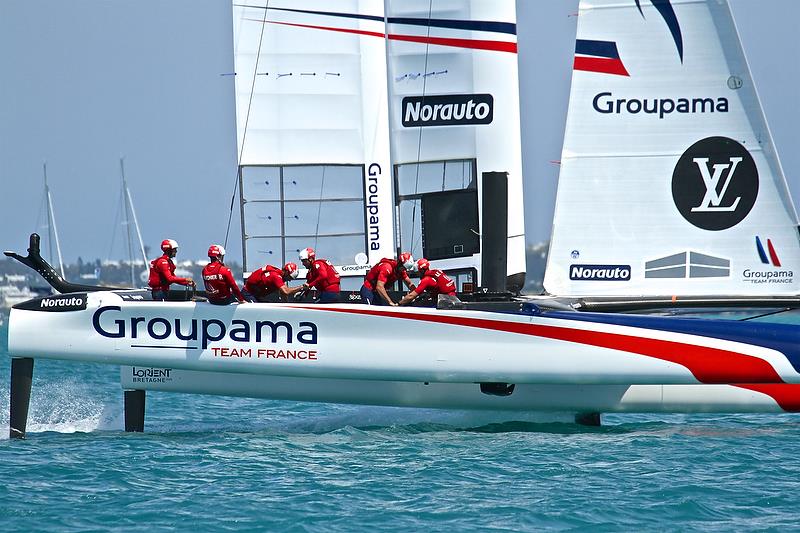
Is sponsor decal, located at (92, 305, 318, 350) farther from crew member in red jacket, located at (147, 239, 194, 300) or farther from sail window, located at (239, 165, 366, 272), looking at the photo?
sail window, located at (239, 165, 366, 272)

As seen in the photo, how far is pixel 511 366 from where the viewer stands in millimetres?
9500

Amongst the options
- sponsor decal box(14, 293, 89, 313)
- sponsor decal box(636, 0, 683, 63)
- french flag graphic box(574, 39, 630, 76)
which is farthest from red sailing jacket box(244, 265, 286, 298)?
sponsor decal box(636, 0, 683, 63)

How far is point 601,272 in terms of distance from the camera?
1038cm

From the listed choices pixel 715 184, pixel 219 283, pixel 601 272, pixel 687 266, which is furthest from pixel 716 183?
pixel 219 283

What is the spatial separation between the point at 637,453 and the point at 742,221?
2.52 meters

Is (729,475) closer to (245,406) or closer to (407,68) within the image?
(407,68)

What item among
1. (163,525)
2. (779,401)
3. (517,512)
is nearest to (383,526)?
(517,512)

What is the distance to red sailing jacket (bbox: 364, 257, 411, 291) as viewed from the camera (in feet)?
33.4

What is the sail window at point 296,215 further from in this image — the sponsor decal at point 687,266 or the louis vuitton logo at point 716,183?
the louis vuitton logo at point 716,183

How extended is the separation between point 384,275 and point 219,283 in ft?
4.67

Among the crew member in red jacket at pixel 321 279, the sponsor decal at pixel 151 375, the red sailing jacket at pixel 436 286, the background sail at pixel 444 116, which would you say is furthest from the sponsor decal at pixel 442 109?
the sponsor decal at pixel 151 375

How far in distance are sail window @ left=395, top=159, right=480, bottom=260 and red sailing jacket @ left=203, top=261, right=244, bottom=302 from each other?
1.87m

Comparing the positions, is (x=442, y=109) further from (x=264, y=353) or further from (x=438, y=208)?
(x=264, y=353)

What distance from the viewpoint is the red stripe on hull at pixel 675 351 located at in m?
9.34
